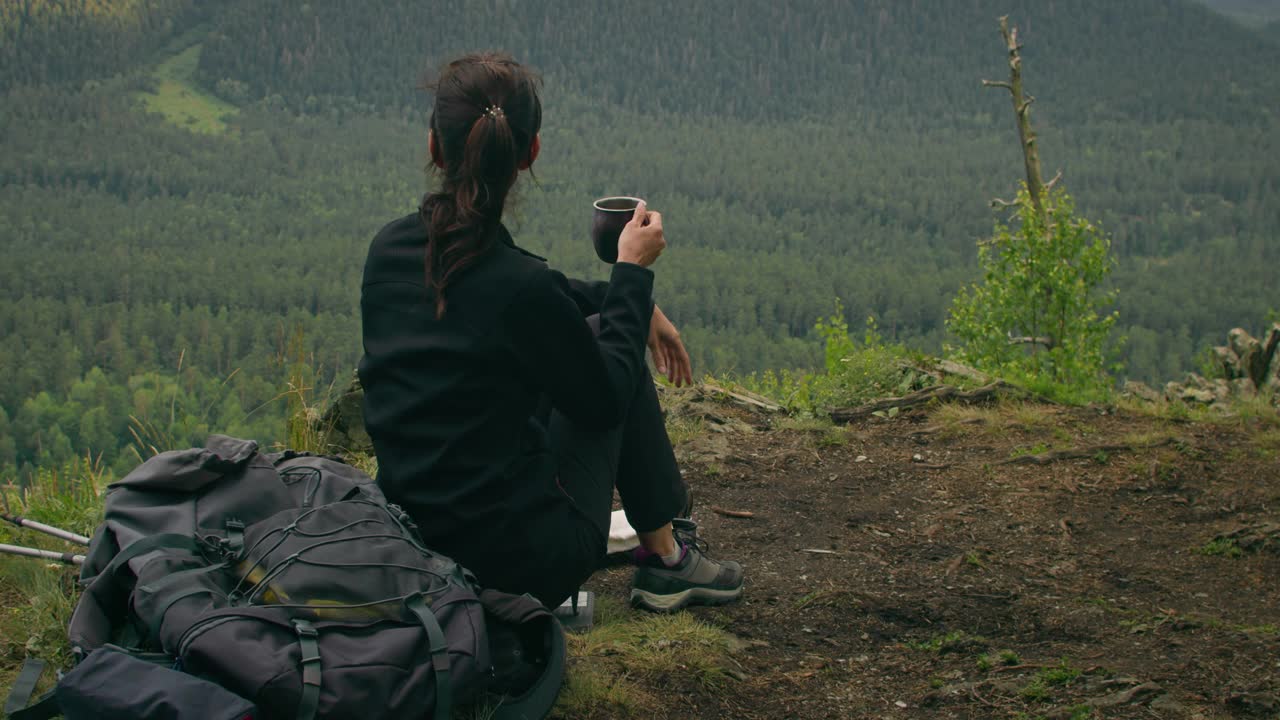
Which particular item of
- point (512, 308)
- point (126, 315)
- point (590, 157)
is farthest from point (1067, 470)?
point (590, 157)

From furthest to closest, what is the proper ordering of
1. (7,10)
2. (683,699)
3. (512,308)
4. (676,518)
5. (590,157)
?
(590,157)
(7,10)
(676,518)
(683,699)
(512,308)

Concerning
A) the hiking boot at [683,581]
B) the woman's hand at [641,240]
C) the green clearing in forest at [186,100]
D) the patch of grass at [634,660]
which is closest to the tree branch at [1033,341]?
the hiking boot at [683,581]

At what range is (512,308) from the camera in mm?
2373

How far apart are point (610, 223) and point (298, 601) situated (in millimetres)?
1428

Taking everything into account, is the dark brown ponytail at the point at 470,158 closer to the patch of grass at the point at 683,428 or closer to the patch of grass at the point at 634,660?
the patch of grass at the point at 634,660

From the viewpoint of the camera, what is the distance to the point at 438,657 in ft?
6.87

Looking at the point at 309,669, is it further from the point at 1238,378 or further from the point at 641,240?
the point at 1238,378

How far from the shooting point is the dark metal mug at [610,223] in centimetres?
298

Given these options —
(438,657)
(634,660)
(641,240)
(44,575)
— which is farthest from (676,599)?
(44,575)

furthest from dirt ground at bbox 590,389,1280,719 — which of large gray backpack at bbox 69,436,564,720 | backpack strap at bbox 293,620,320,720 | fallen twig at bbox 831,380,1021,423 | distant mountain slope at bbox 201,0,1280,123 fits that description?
distant mountain slope at bbox 201,0,1280,123

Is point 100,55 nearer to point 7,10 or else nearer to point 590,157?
point 7,10

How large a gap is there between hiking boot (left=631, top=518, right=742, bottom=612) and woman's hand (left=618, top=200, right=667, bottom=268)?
109 centimetres

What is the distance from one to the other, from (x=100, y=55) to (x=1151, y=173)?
497ft

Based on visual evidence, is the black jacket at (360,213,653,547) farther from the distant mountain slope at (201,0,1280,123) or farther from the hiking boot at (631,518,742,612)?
the distant mountain slope at (201,0,1280,123)
